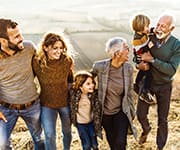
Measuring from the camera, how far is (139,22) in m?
3.55

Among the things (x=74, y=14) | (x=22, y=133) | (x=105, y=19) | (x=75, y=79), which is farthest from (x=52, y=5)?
(x=75, y=79)

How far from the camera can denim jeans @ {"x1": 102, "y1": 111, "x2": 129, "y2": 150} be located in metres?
3.58

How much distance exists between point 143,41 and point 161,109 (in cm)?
66

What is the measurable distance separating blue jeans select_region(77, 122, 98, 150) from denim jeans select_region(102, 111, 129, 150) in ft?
0.39

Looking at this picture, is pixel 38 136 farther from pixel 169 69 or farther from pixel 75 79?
pixel 169 69

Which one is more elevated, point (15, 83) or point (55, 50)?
point (55, 50)

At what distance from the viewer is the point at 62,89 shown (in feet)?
11.6

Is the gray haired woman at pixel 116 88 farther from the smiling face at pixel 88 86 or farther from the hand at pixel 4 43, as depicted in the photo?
the hand at pixel 4 43

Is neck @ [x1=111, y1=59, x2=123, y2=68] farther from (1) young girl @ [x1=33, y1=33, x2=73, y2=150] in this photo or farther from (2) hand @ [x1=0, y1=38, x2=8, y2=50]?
(2) hand @ [x1=0, y1=38, x2=8, y2=50]

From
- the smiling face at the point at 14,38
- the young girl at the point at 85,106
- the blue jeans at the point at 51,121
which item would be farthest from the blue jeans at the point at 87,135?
the smiling face at the point at 14,38

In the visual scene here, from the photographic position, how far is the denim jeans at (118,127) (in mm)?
3578

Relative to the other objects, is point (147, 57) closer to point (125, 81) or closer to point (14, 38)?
point (125, 81)

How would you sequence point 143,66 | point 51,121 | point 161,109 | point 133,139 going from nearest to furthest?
point 51,121 → point 143,66 → point 161,109 → point 133,139

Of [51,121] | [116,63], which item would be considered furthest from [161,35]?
[51,121]
